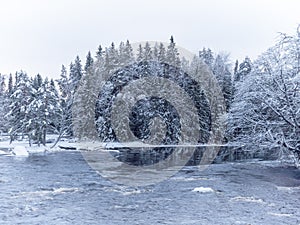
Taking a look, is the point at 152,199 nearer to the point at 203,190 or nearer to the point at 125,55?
the point at 203,190

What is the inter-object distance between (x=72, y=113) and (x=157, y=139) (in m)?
11.6

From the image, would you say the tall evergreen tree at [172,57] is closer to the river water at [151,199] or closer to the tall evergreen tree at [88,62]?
the tall evergreen tree at [88,62]

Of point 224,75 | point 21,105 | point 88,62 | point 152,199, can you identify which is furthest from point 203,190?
point 88,62

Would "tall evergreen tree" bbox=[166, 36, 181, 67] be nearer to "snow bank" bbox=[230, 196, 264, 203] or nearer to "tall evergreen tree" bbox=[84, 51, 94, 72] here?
"tall evergreen tree" bbox=[84, 51, 94, 72]

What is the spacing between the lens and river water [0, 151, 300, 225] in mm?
11273

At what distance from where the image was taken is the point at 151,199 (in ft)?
46.1

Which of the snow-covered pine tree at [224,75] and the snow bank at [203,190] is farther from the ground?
the snow-covered pine tree at [224,75]

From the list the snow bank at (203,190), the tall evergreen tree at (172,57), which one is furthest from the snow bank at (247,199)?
the tall evergreen tree at (172,57)

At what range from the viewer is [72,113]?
48.4 metres

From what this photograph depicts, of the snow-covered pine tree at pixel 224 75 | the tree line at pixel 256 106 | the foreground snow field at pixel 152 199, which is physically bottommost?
the foreground snow field at pixel 152 199

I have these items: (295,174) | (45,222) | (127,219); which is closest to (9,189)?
(45,222)

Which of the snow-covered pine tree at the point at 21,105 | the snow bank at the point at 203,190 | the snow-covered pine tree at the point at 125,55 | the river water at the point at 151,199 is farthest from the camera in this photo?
the snow-covered pine tree at the point at 125,55

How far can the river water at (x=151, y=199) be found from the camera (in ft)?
37.0

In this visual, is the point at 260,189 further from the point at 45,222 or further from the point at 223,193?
the point at 45,222
